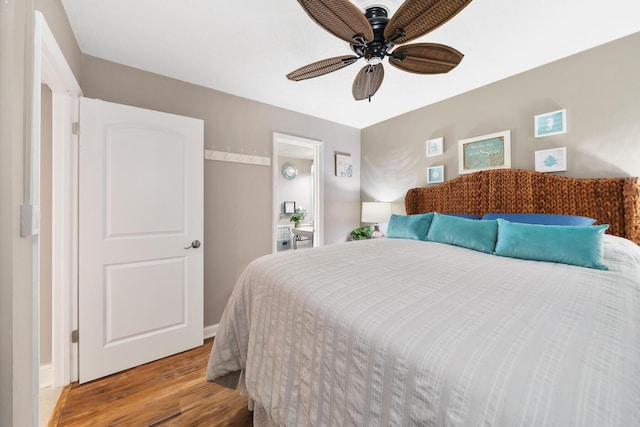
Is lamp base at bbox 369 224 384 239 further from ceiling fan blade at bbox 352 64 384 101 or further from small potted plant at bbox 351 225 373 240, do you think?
ceiling fan blade at bbox 352 64 384 101

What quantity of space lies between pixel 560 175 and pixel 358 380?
8.09 ft

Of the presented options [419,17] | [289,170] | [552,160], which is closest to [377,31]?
[419,17]

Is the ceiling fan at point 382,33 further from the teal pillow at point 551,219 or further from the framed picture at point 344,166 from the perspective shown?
the framed picture at point 344,166

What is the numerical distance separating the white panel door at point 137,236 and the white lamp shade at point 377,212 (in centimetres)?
202

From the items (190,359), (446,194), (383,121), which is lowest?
(190,359)

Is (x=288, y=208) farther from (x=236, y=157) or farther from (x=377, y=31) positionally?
(x=377, y=31)

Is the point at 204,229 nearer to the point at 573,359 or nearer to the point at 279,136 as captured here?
the point at 279,136

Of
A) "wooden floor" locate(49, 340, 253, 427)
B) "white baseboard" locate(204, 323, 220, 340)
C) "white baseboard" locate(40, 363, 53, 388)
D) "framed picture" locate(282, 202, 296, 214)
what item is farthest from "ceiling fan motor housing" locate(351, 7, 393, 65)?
"framed picture" locate(282, 202, 296, 214)

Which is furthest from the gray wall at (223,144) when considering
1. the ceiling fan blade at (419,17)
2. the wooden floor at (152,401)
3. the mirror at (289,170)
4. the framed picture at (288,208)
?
the framed picture at (288,208)

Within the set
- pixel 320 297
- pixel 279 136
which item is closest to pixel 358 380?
pixel 320 297

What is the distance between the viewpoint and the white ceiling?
1.49 m

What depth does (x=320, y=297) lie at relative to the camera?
97 cm

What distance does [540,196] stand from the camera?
2.08 metres

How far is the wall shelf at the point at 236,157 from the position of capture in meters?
2.43
